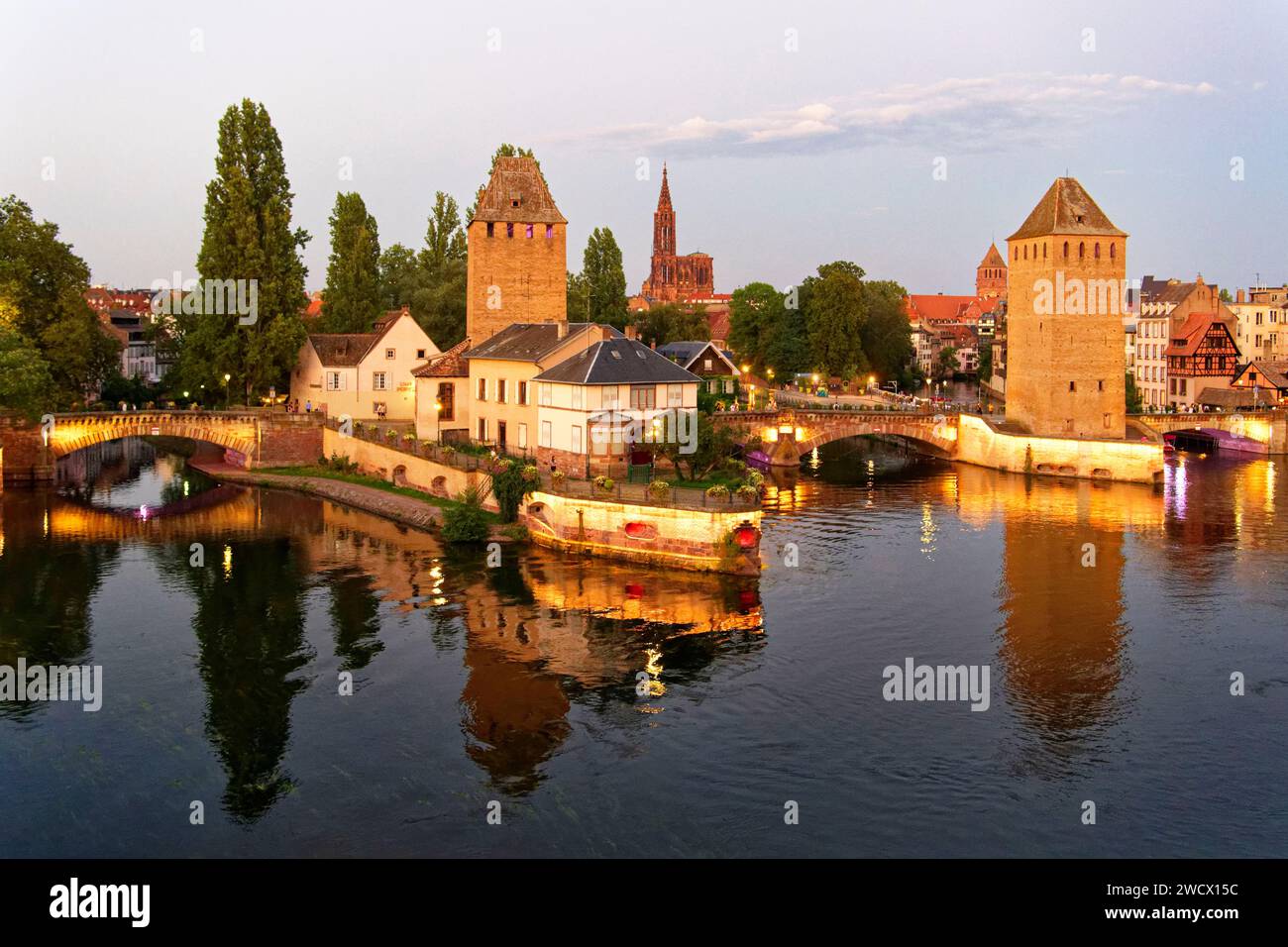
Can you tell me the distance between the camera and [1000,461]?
227ft

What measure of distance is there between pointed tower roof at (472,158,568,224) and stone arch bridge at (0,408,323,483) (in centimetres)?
1384

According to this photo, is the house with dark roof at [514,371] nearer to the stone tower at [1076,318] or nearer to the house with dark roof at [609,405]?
the house with dark roof at [609,405]

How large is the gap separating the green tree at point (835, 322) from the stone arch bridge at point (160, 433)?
42.4m

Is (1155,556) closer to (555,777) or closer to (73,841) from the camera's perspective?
(555,777)

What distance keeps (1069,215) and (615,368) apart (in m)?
32.5

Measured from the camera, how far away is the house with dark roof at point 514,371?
2057 inches

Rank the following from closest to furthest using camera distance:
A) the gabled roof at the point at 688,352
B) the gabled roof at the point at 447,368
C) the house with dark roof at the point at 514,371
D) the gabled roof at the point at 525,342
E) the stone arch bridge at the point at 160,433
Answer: the house with dark roof at the point at 514,371, the gabled roof at the point at 525,342, the stone arch bridge at the point at 160,433, the gabled roof at the point at 447,368, the gabled roof at the point at 688,352

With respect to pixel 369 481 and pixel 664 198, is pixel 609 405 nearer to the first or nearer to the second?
pixel 369 481

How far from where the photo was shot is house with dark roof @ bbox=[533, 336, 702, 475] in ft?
159

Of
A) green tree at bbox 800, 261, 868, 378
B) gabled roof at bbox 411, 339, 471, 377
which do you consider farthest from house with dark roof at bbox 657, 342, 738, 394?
gabled roof at bbox 411, 339, 471, 377

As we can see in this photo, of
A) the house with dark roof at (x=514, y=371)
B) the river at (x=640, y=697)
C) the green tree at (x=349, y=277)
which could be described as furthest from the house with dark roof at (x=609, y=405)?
the green tree at (x=349, y=277)

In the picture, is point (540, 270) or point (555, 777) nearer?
point (555, 777)
